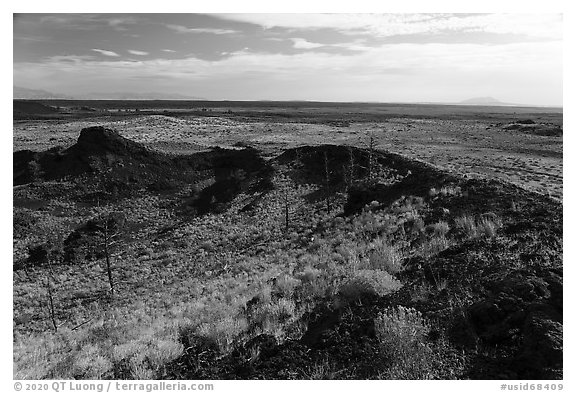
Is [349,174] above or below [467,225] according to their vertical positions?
above

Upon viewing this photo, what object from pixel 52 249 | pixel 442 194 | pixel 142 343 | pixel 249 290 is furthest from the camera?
pixel 52 249

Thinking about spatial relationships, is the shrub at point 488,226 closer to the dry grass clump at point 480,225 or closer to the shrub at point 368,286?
the dry grass clump at point 480,225

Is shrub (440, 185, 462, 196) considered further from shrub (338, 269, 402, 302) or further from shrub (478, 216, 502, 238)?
shrub (338, 269, 402, 302)

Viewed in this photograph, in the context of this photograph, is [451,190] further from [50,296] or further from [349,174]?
[50,296]

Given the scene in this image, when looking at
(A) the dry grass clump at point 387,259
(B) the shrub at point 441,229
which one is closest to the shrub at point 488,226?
(B) the shrub at point 441,229

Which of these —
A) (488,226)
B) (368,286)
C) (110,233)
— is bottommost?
(110,233)

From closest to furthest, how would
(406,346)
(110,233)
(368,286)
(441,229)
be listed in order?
1. (406,346)
2. (368,286)
3. (441,229)
4. (110,233)

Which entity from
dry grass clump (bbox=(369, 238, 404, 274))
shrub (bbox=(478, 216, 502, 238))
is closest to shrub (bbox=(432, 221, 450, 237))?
shrub (bbox=(478, 216, 502, 238))

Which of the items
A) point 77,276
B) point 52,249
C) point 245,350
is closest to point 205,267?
point 77,276

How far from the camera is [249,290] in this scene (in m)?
10.7

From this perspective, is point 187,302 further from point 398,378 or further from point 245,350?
point 398,378

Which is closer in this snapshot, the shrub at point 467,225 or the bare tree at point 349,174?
the shrub at point 467,225

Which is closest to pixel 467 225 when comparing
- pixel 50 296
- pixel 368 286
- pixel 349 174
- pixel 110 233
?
pixel 368 286

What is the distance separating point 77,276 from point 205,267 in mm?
5646
